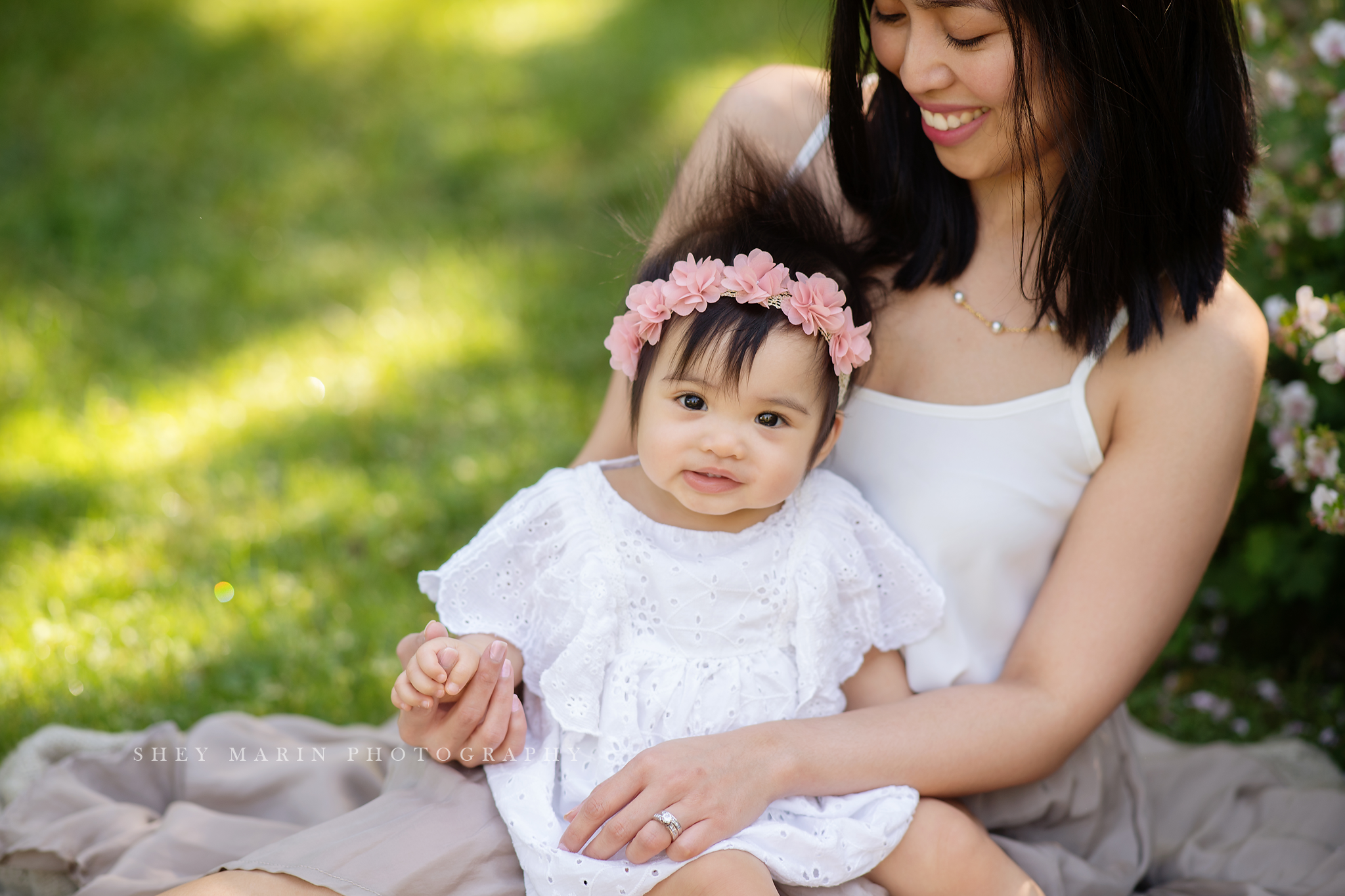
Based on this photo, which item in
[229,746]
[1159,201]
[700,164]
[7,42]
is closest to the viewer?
[1159,201]

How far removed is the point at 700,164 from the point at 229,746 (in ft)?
5.32

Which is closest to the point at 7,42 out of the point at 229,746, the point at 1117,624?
the point at 229,746

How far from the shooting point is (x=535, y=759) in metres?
1.95

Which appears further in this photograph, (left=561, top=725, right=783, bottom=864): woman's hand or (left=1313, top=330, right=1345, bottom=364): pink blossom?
(left=1313, top=330, right=1345, bottom=364): pink blossom

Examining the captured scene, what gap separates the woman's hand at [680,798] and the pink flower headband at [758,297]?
0.66 m

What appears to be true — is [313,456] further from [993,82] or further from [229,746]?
[993,82]

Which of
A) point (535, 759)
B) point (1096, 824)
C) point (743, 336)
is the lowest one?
point (1096, 824)

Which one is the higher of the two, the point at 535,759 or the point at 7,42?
the point at 7,42

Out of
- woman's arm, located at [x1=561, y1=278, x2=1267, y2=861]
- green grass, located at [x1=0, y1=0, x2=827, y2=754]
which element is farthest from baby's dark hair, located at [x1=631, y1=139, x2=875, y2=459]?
woman's arm, located at [x1=561, y1=278, x2=1267, y2=861]

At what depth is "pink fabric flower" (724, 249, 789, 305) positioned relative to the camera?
6.33 feet

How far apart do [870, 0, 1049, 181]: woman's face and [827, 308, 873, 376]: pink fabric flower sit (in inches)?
14.7

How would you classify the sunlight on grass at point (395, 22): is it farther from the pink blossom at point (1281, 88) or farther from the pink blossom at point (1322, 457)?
the pink blossom at point (1322, 457)

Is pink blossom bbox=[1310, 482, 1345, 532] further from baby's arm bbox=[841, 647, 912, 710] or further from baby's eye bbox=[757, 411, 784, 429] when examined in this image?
baby's eye bbox=[757, 411, 784, 429]

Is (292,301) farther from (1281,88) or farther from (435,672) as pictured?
(1281,88)
